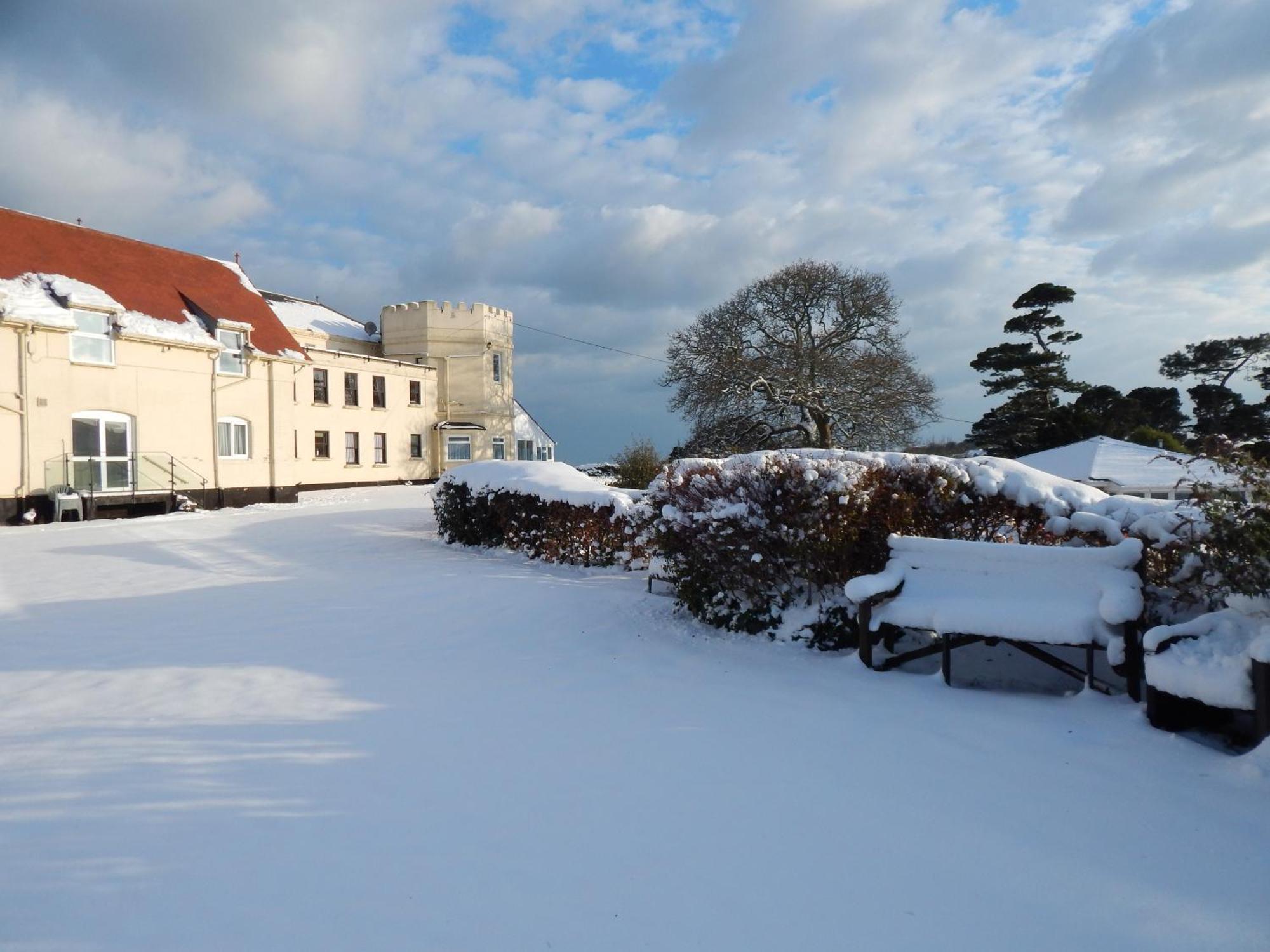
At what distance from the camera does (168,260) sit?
26.7 meters

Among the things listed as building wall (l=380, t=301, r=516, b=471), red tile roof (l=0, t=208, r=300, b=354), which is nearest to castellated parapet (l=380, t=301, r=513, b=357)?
building wall (l=380, t=301, r=516, b=471)

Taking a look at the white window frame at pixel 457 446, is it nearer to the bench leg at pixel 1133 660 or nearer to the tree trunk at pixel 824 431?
the tree trunk at pixel 824 431

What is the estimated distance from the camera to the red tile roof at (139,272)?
22.0 m

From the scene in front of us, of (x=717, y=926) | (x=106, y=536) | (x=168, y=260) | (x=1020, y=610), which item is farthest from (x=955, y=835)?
(x=168, y=260)

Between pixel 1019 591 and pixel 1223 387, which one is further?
pixel 1223 387

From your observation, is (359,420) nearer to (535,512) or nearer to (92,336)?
(92,336)

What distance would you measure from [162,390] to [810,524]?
23.3 m

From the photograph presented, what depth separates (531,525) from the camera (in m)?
12.2

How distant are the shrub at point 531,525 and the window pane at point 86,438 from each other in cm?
1363

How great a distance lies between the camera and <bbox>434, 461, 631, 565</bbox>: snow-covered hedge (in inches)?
442

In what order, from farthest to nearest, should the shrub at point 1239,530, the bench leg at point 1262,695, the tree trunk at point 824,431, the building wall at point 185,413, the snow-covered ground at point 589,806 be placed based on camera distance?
the tree trunk at point 824,431
the building wall at point 185,413
the shrub at point 1239,530
the bench leg at point 1262,695
the snow-covered ground at point 589,806

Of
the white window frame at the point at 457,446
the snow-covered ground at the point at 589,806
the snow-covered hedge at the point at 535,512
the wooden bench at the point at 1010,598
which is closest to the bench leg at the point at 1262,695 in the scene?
the snow-covered ground at the point at 589,806

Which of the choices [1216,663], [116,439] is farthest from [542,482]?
[116,439]

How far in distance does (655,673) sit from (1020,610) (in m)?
2.67
